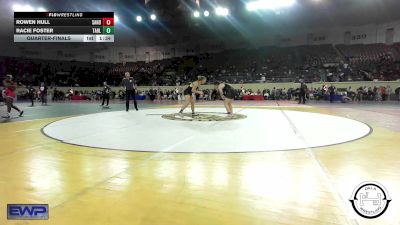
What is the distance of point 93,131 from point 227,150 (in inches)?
122

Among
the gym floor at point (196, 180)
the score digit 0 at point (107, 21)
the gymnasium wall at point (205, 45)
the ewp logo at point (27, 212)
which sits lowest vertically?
the ewp logo at point (27, 212)

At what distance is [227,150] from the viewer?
14.2ft

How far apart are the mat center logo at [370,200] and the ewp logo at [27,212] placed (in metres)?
2.30

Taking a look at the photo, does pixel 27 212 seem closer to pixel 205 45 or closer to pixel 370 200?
pixel 370 200

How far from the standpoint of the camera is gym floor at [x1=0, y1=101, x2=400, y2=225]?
2.25 meters

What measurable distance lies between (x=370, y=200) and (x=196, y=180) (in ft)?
4.97

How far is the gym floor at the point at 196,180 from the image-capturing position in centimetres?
225

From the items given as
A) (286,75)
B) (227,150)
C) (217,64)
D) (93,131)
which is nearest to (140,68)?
(217,64)
